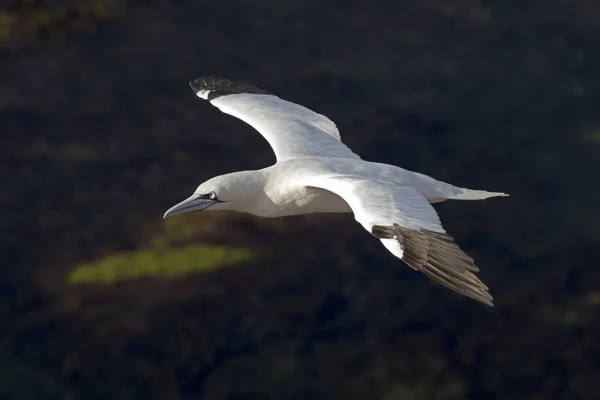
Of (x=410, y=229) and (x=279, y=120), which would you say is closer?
(x=410, y=229)

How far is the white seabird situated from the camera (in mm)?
12656

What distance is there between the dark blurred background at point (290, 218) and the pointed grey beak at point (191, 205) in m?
2.72

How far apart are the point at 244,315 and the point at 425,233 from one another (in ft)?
16.9

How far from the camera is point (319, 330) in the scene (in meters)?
17.2

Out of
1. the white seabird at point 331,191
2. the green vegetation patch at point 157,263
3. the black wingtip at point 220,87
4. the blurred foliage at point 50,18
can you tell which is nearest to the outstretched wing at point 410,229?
the white seabird at point 331,191

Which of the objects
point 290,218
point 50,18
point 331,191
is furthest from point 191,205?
point 50,18

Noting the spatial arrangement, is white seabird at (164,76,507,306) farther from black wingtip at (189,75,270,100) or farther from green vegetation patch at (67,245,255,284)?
green vegetation patch at (67,245,255,284)

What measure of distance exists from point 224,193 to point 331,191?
1357 millimetres

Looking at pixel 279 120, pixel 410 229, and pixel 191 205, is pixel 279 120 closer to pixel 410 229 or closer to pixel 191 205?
pixel 191 205

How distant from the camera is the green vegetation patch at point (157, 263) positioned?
59.2 feet

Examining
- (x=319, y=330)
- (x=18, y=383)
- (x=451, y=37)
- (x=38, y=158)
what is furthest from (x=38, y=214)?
(x=451, y=37)

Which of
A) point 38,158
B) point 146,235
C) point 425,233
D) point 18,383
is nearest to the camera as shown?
point 425,233

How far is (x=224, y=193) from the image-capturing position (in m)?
14.9

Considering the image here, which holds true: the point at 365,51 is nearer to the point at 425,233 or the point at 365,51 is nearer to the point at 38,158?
the point at 38,158
